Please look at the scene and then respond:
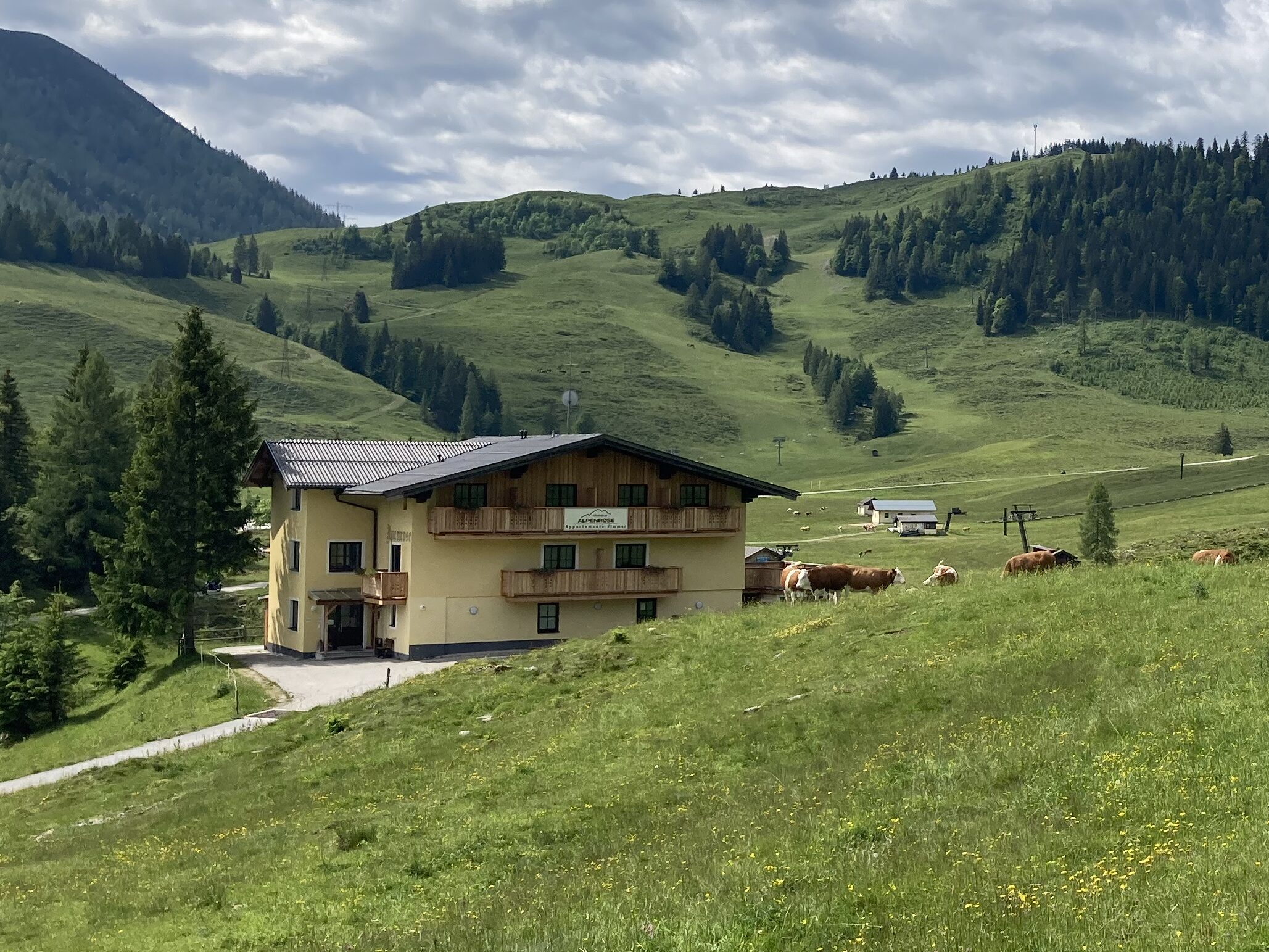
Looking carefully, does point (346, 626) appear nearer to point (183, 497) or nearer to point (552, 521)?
point (183, 497)

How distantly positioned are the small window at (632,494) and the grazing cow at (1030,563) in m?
19.3

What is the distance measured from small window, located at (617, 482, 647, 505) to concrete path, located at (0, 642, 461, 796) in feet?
34.8

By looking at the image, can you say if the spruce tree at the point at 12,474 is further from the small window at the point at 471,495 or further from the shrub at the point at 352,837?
the shrub at the point at 352,837

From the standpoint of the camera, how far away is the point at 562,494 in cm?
5850

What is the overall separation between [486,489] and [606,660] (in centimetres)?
2407

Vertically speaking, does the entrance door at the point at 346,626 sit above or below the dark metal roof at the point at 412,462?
below

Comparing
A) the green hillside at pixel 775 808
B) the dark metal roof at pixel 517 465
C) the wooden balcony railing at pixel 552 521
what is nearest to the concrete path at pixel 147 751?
the green hillside at pixel 775 808

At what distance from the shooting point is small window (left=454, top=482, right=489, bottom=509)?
56.6 meters

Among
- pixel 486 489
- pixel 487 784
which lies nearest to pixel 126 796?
pixel 487 784

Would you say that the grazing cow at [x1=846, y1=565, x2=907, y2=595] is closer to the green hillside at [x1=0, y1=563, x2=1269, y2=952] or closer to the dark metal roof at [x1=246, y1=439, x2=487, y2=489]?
the green hillside at [x1=0, y1=563, x2=1269, y2=952]

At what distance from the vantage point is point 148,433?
62.2m

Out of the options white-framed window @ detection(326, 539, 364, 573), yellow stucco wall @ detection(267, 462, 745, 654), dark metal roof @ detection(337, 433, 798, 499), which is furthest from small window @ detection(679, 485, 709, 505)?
white-framed window @ detection(326, 539, 364, 573)

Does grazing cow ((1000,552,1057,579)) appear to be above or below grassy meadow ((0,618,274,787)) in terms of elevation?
above

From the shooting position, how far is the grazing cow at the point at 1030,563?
142ft
